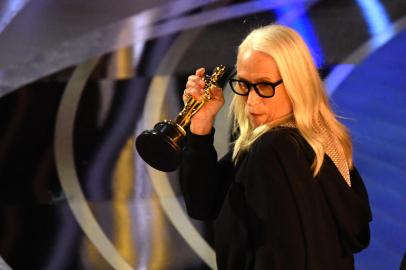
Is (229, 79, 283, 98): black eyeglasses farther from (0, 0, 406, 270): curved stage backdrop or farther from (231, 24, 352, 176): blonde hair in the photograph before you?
(0, 0, 406, 270): curved stage backdrop

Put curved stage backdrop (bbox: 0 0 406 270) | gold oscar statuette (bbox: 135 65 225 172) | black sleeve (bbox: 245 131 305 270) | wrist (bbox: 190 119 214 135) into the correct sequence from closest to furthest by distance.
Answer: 1. black sleeve (bbox: 245 131 305 270)
2. gold oscar statuette (bbox: 135 65 225 172)
3. wrist (bbox: 190 119 214 135)
4. curved stage backdrop (bbox: 0 0 406 270)

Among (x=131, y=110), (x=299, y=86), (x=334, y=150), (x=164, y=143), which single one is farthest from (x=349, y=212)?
(x=131, y=110)

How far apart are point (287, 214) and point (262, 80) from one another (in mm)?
252

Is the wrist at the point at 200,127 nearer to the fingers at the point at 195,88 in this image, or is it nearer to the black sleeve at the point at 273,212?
the fingers at the point at 195,88

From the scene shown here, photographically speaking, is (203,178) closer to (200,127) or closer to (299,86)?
(200,127)

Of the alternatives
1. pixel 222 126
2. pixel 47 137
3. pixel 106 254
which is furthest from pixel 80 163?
pixel 222 126

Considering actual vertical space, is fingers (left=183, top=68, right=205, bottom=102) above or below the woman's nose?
above

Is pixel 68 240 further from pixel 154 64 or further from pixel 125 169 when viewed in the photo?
pixel 154 64

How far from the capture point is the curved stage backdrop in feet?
7.59

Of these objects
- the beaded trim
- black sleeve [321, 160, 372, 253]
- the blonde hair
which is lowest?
black sleeve [321, 160, 372, 253]

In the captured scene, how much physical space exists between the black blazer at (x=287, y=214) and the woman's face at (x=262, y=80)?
0.18 ft

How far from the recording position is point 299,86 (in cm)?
113

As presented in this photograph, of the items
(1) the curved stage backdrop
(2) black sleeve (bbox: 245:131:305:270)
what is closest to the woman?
(2) black sleeve (bbox: 245:131:305:270)

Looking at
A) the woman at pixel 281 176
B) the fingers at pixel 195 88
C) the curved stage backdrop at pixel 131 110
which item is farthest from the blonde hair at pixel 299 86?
the curved stage backdrop at pixel 131 110
